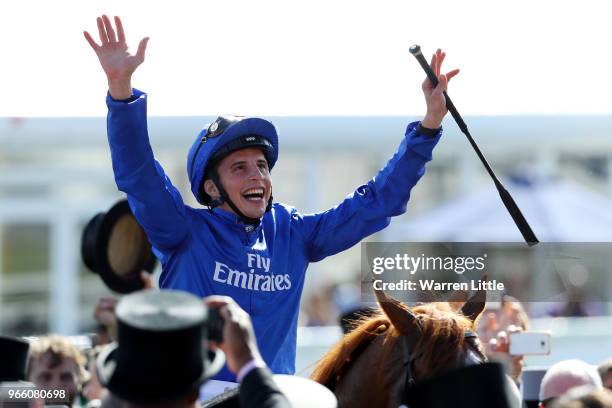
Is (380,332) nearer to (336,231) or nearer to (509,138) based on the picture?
(336,231)

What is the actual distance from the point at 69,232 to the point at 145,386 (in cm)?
Result: 951

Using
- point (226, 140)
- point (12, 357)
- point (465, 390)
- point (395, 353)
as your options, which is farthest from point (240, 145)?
point (465, 390)

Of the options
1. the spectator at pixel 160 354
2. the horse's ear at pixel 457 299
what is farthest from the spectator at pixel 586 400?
the horse's ear at pixel 457 299

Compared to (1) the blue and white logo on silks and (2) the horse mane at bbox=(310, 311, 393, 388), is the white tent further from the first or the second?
(2) the horse mane at bbox=(310, 311, 393, 388)

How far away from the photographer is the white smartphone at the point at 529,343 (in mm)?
5008

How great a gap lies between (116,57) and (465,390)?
1.59 metres

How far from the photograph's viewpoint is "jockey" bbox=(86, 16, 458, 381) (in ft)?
12.3

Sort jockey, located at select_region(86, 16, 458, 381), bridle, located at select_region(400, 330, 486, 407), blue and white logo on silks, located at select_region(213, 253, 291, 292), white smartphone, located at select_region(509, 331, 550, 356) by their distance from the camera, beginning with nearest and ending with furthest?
bridle, located at select_region(400, 330, 486, 407), jockey, located at select_region(86, 16, 458, 381), blue and white logo on silks, located at select_region(213, 253, 291, 292), white smartphone, located at select_region(509, 331, 550, 356)

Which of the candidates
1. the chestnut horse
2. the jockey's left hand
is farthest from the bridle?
the jockey's left hand

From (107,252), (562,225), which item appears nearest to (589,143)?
(562,225)

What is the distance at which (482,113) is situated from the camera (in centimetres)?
1127

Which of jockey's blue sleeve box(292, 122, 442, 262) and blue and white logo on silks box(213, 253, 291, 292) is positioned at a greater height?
jockey's blue sleeve box(292, 122, 442, 262)

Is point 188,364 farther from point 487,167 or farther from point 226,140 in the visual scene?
point 487,167

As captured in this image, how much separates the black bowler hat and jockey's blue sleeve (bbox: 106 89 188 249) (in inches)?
58.6
